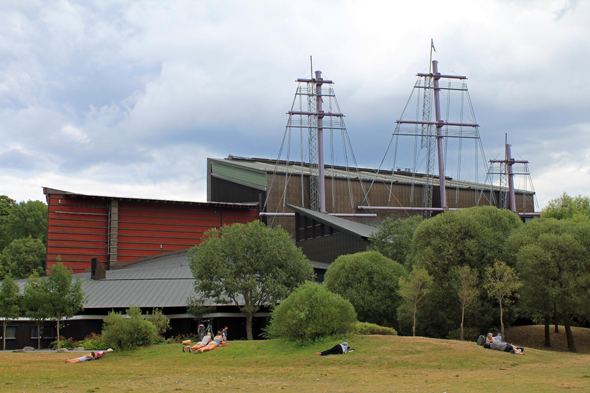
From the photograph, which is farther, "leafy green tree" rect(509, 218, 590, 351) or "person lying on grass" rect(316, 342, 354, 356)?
"leafy green tree" rect(509, 218, 590, 351)

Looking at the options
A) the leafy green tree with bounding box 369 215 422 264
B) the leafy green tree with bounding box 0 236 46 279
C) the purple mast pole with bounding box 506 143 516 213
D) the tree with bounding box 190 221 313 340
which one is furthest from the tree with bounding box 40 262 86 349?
the purple mast pole with bounding box 506 143 516 213

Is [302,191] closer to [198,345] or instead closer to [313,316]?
[198,345]

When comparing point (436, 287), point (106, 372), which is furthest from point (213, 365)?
point (436, 287)

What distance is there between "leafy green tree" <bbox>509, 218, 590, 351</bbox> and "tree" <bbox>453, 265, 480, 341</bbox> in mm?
2499

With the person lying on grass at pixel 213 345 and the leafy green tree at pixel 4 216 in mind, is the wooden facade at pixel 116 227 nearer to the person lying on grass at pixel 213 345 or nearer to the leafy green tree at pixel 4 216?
the person lying on grass at pixel 213 345

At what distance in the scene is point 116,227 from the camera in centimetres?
4844

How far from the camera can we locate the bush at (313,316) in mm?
21578

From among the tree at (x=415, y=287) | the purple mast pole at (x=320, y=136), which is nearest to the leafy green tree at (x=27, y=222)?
the purple mast pole at (x=320, y=136)

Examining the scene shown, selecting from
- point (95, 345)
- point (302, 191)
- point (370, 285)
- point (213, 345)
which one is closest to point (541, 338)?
point (370, 285)

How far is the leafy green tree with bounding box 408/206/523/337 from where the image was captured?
96.8ft

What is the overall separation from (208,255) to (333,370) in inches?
646

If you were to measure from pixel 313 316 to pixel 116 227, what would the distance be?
3207cm

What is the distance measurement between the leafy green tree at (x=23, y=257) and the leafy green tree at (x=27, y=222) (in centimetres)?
495

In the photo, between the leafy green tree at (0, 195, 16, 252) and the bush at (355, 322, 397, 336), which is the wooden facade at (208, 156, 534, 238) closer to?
the leafy green tree at (0, 195, 16, 252)
